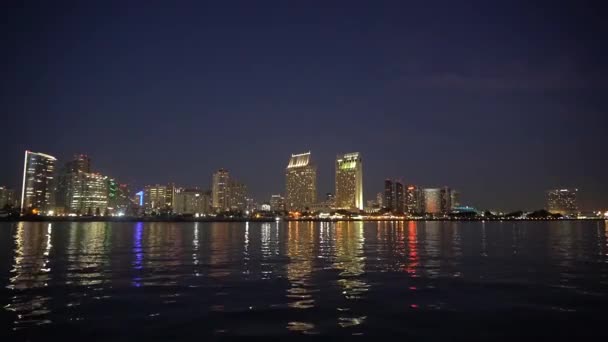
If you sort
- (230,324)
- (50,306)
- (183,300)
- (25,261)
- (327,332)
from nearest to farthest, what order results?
(327,332) < (230,324) < (50,306) < (183,300) < (25,261)

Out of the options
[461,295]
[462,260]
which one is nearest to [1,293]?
[461,295]

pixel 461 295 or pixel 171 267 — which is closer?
pixel 461 295

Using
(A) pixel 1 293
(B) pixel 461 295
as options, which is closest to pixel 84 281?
(A) pixel 1 293

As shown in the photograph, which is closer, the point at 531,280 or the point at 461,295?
the point at 461,295

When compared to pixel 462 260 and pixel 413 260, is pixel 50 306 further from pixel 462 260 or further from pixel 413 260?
pixel 462 260

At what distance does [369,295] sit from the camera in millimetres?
21734

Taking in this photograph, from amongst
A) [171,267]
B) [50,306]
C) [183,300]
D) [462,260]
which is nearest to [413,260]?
[462,260]

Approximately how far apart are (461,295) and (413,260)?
1753cm

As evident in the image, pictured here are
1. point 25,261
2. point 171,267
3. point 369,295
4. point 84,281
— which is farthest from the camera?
point 25,261

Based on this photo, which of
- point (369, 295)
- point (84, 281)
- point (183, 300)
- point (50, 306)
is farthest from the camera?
point (84, 281)

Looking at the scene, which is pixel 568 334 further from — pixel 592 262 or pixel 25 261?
pixel 25 261

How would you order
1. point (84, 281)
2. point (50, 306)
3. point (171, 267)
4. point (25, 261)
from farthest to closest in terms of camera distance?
point (25, 261), point (171, 267), point (84, 281), point (50, 306)

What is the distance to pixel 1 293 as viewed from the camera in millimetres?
21344

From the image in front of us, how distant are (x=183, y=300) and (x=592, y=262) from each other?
35.1 metres
